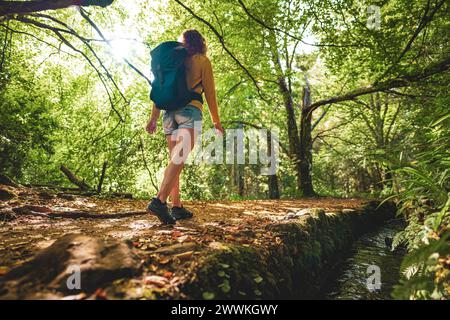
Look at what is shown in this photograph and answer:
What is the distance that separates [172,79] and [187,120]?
0.48 m

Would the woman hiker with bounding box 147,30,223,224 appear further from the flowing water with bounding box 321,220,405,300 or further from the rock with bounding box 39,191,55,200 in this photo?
the rock with bounding box 39,191,55,200

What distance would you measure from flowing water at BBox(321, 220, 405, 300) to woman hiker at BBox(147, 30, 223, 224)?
6.49 feet

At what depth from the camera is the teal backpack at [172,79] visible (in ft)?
9.92

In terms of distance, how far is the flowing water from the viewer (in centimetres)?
285

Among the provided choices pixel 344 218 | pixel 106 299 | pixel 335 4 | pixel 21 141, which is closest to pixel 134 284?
pixel 106 299

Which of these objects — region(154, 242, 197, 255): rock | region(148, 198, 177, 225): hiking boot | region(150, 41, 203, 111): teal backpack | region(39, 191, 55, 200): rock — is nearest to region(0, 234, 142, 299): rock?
region(154, 242, 197, 255): rock

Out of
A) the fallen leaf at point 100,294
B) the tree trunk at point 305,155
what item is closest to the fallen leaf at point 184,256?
the fallen leaf at point 100,294

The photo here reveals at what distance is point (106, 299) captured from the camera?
A: 1.41 m

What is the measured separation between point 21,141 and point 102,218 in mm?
7490

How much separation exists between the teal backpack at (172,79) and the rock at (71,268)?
1.71 m

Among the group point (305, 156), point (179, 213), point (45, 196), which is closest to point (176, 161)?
point (179, 213)

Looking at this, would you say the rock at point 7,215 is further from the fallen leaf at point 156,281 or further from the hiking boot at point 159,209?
the fallen leaf at point 156,281

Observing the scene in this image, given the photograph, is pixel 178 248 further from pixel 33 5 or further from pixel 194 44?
pixel 33 5
